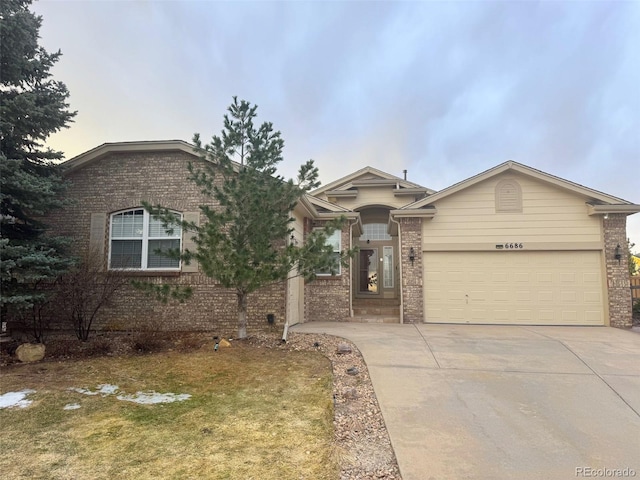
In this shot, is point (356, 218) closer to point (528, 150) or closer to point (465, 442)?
point (465, 442)

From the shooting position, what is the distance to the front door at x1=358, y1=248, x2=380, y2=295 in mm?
14703

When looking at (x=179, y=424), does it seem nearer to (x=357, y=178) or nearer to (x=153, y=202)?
(x=153, y=202)

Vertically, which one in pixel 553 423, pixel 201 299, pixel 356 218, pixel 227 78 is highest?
pixel 227 78

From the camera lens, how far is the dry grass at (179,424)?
3.03 meters

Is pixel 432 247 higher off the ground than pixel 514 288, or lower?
higher

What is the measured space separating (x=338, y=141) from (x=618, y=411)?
14541 millimetres

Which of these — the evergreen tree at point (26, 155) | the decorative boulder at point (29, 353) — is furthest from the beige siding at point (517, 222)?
the decorative boulder at point (29, 353)

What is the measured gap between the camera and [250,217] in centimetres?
716

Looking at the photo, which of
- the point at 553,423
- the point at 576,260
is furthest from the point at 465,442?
the point at 576,260

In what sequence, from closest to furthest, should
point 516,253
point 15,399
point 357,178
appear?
1. point 15,399
2. point 516,253
3. point 357,178

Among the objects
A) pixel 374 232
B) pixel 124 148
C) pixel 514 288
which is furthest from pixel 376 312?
pixel 124 148

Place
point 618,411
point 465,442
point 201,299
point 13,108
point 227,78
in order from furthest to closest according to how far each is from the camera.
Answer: point 227,78, point 201,299, point 13,108, point 618,411, point 465,442

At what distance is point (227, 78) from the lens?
12.5 meters

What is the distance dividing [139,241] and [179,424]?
664 centimetres
